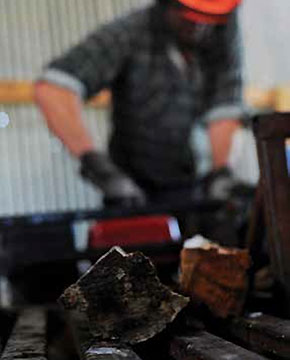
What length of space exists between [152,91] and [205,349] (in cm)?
206

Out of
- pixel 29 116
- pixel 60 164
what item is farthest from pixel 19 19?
pixel 60 164

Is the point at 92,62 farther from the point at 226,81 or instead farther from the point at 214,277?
the point at 214,277

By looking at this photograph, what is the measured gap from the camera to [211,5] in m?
2.33

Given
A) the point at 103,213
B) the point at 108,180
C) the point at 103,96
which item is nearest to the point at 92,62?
the point at 108,180

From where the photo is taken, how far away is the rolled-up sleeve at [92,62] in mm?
2625

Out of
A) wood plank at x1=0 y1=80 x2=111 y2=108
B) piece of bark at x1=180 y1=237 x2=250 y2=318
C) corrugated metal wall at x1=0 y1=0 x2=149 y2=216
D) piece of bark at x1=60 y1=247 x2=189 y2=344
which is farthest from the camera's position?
corrugated metal wall at x1=0 y1=0 x2=149 y2=216

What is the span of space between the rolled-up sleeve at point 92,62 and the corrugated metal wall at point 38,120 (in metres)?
1.57

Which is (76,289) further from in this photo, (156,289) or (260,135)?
(260,135)

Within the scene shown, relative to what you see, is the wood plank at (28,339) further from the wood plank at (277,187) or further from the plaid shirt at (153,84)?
the plaid shirt at (153,84)

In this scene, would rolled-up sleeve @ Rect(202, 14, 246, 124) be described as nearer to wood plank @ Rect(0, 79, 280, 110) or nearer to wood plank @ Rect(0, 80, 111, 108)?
wood plank @ Rect(0, 79, 280, 110)

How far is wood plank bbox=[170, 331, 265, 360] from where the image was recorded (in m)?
0.86

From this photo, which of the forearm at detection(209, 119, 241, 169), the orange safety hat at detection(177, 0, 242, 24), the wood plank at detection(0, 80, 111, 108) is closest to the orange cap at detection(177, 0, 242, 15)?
the orange safety hat at detection(177, 0, 242, 24)

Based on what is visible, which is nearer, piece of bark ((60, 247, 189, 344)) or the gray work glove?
piece of bark ((60, 247, 189, 344))

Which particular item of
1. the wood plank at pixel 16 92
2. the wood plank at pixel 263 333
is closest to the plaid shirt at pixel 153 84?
the wood plank at pixel 16 92
